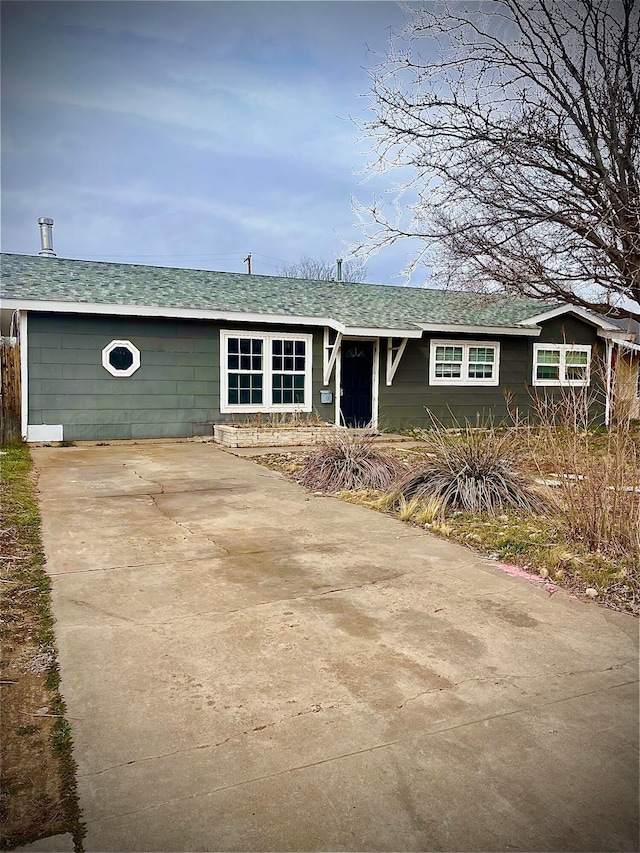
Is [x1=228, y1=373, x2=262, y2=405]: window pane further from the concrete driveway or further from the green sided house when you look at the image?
the concrete driveway

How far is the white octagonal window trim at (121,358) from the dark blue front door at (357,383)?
4.74 m

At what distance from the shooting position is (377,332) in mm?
13422

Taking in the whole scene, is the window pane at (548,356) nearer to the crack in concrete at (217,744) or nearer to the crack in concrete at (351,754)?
the crack in concrete at (351,754)

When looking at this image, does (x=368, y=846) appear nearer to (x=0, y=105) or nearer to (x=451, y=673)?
(x=451, y=673)

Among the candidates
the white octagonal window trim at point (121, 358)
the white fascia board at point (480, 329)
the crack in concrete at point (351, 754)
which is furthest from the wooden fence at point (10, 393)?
the crack in concrete at point (351, 754)

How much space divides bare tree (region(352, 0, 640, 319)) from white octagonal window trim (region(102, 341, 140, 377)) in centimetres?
564

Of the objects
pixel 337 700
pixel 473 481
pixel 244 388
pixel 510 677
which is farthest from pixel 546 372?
pixel 337 700

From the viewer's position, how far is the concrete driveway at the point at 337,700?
1.97m

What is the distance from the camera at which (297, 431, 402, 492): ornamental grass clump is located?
7730 millimetres

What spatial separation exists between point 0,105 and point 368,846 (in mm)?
5589

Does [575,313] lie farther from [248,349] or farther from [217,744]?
[217,744]

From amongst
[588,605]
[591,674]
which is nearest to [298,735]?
[591,674]

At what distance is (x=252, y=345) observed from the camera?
13.3 m

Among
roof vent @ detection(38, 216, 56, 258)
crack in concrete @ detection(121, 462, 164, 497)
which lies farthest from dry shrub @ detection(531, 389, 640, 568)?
roof vent @ detection(38, 216, 56, 258)
